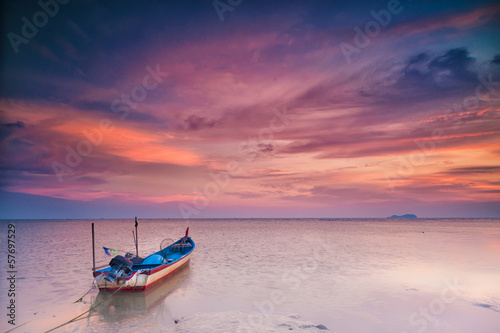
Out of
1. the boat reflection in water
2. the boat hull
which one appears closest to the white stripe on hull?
the boat hull

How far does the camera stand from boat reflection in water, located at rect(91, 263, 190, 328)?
12258 millimetres

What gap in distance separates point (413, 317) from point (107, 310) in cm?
1303

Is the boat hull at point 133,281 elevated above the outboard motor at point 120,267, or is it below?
below

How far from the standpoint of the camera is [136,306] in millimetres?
14156

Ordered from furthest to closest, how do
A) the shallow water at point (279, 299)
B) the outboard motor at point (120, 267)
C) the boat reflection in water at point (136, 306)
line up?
the outboard motor at point (120, 267)
the boat reflection in water at point (136, 306)
the shallow water at point (279, 299)

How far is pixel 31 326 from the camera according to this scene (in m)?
11.3

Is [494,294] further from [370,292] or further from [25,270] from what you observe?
[25,270]

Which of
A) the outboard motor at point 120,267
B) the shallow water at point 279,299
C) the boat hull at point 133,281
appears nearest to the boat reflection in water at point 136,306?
the shallow water at point 279,299

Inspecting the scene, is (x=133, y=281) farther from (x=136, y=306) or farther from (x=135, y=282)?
(x=136, y=306)

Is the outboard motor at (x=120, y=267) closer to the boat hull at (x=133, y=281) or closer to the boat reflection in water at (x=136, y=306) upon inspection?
the boat hull at (x=133, y=281)

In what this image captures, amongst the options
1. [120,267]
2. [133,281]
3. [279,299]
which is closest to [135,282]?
[133,281]

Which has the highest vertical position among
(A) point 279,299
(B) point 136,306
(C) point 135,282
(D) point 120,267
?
(D) point 120,267

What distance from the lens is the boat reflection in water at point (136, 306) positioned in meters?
12.3

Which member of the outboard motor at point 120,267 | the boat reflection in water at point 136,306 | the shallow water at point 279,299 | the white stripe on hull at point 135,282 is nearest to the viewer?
the shallow water at point 279,299
